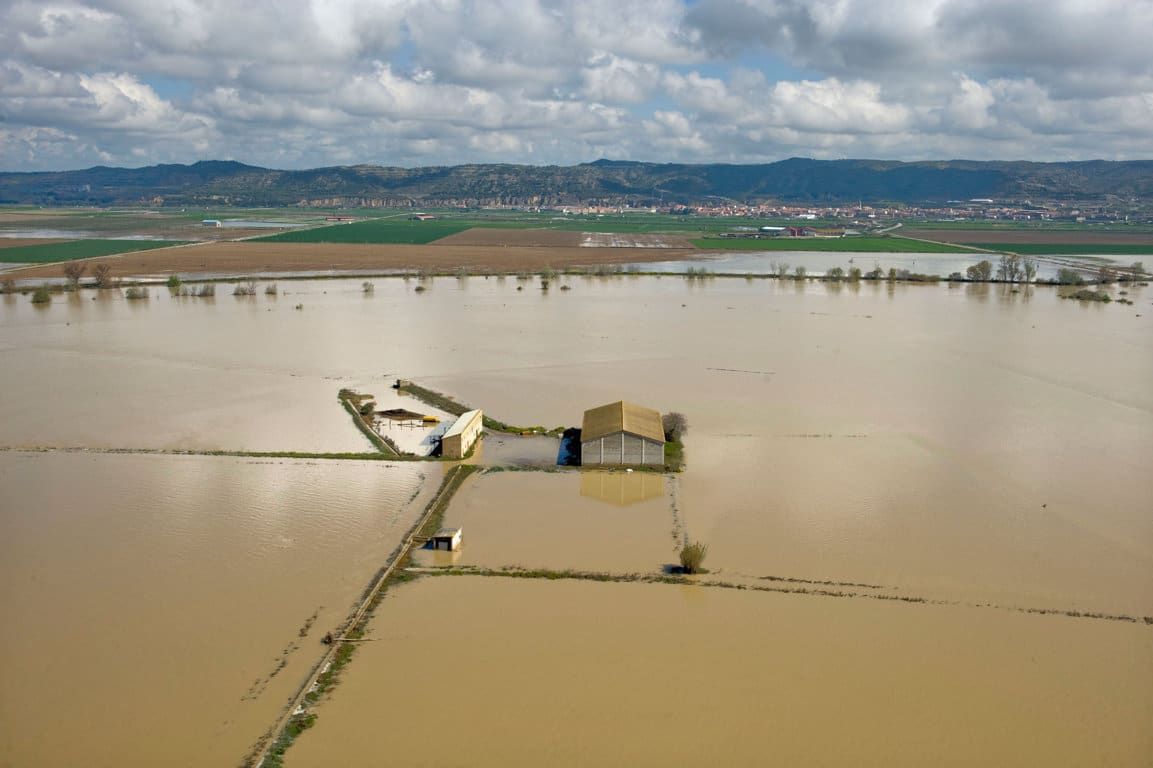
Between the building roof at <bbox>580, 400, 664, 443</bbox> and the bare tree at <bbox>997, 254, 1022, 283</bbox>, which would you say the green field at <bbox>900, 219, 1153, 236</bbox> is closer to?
the bare tree at <bbox>997, 254, 1022, 283</bbox>

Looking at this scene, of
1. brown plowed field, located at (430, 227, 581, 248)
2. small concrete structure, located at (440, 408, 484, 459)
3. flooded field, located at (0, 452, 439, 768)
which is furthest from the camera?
brown plowed field, located at (430, 227, 581, 248)

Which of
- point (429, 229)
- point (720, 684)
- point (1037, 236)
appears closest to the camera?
point (720, 684)

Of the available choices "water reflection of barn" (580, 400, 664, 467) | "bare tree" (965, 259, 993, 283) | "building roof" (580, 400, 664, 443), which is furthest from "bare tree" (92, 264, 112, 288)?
"bare tree" (965, 259, 993, 283)

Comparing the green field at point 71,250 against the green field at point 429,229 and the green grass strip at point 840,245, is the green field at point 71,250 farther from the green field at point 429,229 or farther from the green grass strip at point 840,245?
the green grass strip at point 840,245

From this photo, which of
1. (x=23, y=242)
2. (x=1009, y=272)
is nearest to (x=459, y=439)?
(x=1009, y=272)

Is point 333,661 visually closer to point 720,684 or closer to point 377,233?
point 720,684

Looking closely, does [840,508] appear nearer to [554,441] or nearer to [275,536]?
[554,441]
